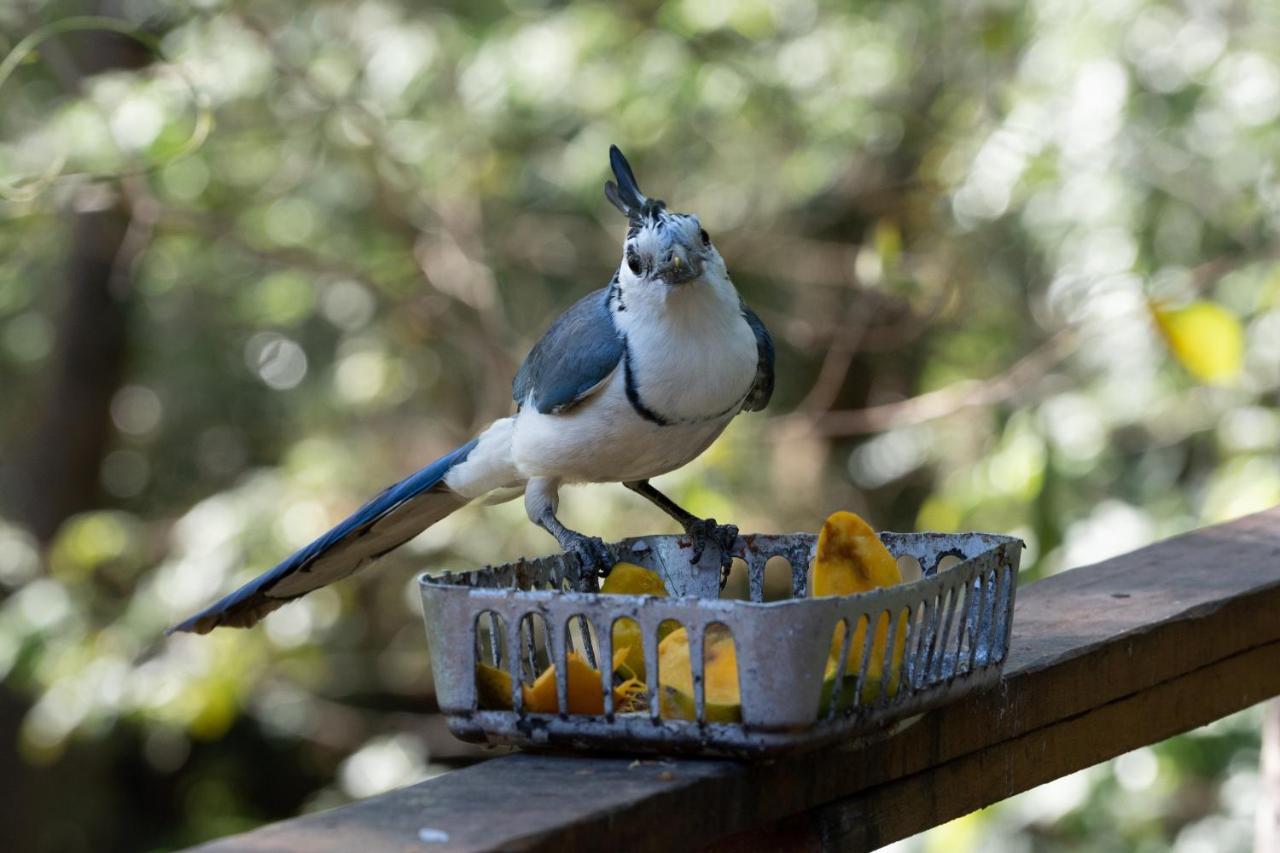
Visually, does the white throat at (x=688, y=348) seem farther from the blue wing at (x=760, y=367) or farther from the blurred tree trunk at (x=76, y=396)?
the blurred tree trunk at (x=76, y=396)

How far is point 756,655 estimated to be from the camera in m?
1.19

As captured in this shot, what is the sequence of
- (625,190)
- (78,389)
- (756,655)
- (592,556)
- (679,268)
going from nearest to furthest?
(756,655)
(592,556)
(679,268)
(625,190)
(78,389)

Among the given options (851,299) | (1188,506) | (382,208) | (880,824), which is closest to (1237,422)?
(1188,506)

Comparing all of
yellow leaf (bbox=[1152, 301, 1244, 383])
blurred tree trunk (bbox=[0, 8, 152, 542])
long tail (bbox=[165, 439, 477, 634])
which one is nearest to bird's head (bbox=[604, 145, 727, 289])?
long tail (bbox=[165, 439, 477, 634])

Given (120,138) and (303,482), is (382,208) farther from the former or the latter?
(120,138)

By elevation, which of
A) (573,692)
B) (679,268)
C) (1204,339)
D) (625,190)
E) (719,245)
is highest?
(719,245)

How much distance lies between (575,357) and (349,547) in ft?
1.23

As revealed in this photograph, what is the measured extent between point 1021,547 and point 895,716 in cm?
25

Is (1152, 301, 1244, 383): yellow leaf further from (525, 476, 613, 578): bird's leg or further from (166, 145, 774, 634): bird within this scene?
(525, 476, 613, 578): bird's leg

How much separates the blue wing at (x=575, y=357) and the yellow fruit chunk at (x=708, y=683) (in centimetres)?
65

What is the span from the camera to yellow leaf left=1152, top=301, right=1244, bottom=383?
2.82m

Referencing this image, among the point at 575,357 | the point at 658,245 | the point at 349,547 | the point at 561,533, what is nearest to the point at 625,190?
the point at 658,245

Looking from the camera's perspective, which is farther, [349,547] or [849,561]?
[349,547]

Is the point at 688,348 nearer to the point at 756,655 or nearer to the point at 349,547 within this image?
the point at 349,547
